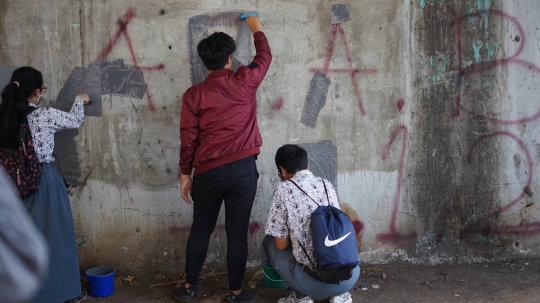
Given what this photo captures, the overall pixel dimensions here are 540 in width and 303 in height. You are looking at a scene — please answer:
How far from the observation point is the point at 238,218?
3852mm

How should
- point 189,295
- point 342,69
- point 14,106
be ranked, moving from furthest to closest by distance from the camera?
point 342,69 → point 189,295 → point 14,106

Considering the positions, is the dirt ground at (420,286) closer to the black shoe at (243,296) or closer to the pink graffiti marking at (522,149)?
the black shoe at (243,296)

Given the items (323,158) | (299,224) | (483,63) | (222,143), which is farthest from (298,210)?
(483,63)

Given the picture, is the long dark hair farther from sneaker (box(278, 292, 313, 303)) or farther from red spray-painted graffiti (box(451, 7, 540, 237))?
red spray-painted graffiti (box(451, 7, 540, 237))

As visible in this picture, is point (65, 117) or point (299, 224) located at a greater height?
point (65, 117)

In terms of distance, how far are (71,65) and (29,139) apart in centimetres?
84

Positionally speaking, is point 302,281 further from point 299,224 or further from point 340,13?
point 340,13

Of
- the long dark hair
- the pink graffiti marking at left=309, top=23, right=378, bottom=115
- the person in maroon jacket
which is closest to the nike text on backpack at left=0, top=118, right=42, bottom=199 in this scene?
the long dark hair

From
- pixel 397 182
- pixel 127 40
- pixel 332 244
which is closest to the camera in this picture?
pixel 332 244

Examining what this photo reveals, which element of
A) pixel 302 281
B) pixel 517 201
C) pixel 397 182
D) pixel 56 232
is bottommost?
pixel 302 281

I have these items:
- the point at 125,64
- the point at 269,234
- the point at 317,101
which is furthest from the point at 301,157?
the point at 125,64

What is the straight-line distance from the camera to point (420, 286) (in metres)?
4.32

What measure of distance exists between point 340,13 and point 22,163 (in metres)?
2.54

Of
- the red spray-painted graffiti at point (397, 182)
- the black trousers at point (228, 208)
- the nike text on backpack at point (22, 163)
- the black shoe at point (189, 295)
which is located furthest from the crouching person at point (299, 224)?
the nike text on backpack at point (22, 163)
